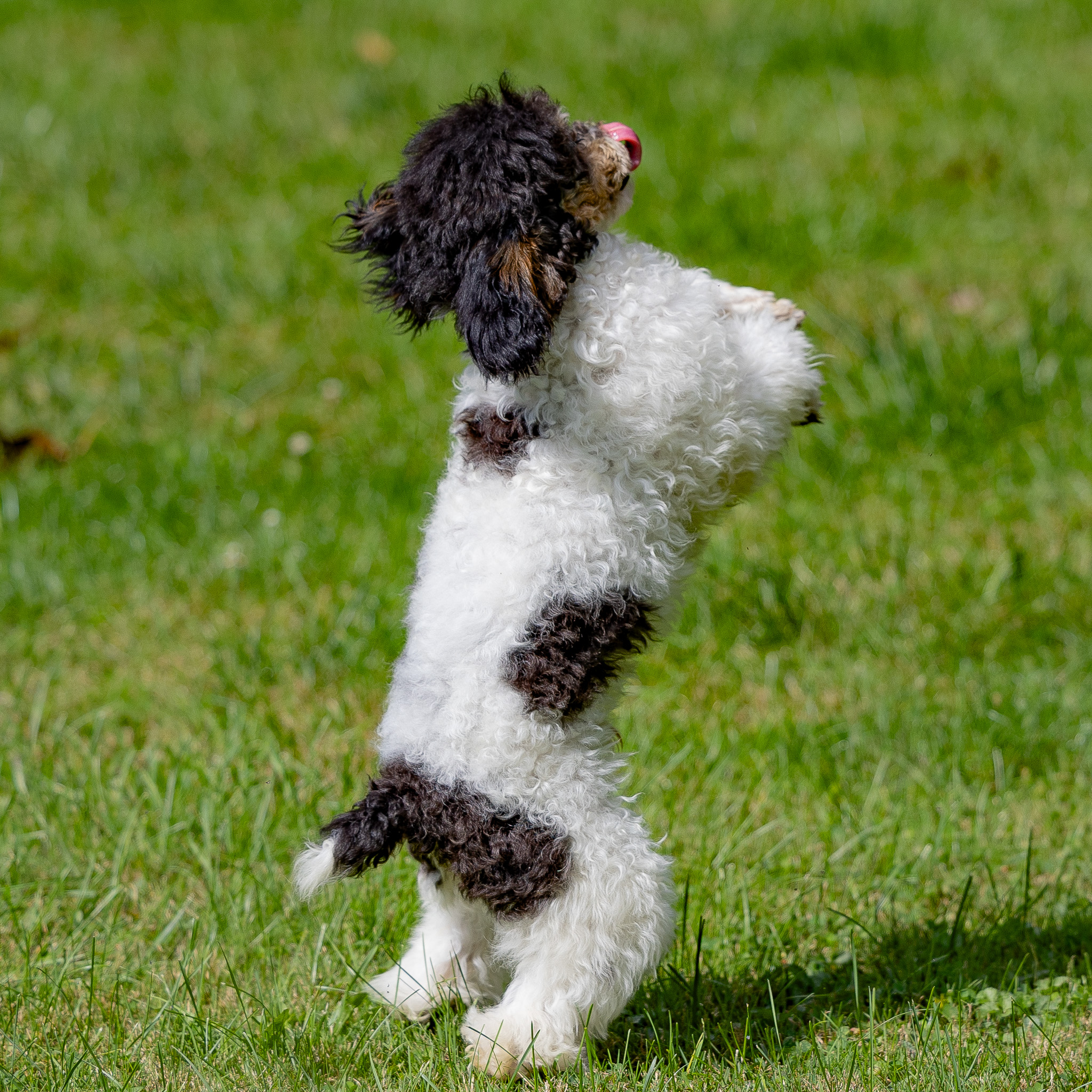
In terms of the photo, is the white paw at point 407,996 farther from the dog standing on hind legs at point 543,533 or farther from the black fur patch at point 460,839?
the black fur patch at point 460,839

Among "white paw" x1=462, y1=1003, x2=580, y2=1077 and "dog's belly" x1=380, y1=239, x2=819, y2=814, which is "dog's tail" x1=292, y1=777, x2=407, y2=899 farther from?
"white paw" x1=462, y1=1003, x2=580, y2=1077

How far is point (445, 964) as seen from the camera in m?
2.55

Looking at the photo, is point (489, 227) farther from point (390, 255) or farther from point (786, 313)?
point (786, 313)

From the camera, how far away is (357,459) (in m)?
4.86

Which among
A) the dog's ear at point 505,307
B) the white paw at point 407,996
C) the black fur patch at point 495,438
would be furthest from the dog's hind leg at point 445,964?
the dog's ear at point 505,307

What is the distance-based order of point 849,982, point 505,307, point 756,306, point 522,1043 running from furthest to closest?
point 849,982 → point 756,306 → point 522,1043 → point 505,307

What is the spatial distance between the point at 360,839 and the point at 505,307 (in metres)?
0.93

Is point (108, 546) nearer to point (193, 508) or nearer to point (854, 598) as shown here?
point (193, 508)

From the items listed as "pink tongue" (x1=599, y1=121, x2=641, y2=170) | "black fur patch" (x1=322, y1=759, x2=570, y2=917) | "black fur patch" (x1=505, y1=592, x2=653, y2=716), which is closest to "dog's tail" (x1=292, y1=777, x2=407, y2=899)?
"black fur patch" (x1=322, y1=759, x2=570, y2=917)

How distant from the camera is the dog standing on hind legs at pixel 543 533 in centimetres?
223

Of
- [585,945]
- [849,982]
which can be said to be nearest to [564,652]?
[585,945]

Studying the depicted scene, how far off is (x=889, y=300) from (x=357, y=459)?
2.18 m

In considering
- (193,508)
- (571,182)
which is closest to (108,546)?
(193,508)

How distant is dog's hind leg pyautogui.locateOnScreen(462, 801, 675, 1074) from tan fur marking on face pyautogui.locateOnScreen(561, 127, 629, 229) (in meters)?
1.00
